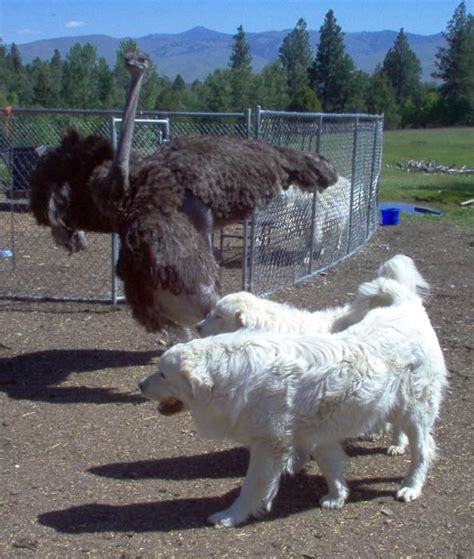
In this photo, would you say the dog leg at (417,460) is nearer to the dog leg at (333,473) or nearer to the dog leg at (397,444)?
the dog leg at (333,473)

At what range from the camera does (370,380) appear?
511 centimetres

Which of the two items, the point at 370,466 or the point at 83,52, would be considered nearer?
the point at 370,466

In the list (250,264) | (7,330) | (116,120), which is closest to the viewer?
(7,330)


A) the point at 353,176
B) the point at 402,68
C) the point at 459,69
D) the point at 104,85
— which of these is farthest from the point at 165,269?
the point at 402,68

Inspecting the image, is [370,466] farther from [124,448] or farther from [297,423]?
[124,448]

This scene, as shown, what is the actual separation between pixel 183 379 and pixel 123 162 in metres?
2.99

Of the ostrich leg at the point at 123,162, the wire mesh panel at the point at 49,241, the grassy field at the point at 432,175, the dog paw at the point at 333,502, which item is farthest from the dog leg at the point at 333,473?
the grassy field at the point at 432,175

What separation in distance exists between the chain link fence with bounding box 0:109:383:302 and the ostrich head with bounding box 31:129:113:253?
2.64 feet

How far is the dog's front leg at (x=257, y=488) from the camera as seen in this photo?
5.02m

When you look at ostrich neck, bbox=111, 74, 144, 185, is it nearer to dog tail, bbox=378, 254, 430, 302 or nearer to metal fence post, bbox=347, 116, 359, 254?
dog tail, bbox=378, 254, 430, 302

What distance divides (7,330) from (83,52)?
47.6 m

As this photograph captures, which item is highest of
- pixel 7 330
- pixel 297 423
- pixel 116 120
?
pixel 116 120

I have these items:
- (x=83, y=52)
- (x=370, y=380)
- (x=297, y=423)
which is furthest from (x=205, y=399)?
(x=83, y=52)

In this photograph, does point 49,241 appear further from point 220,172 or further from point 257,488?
point 257,488
